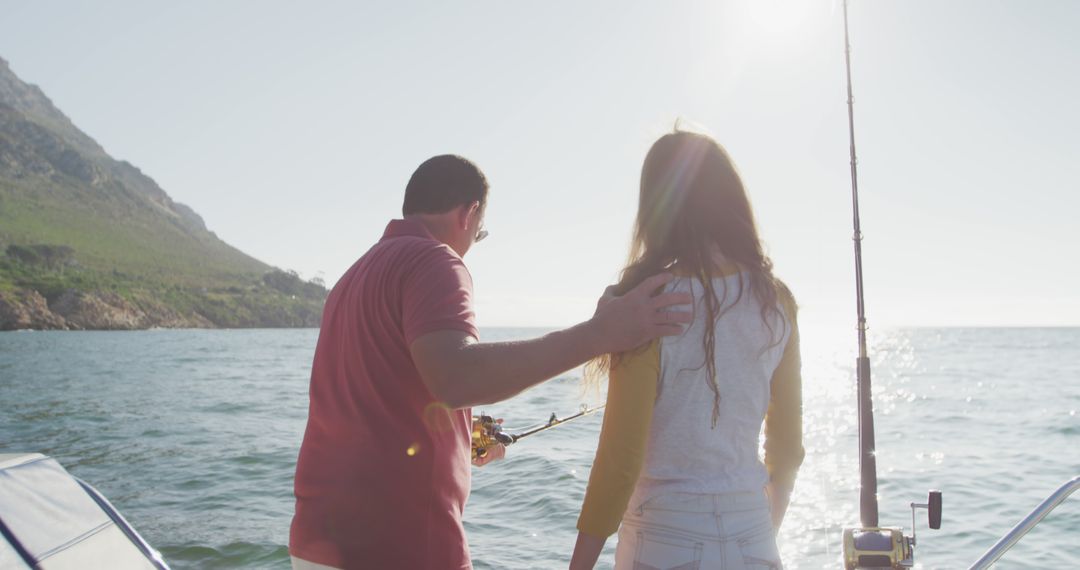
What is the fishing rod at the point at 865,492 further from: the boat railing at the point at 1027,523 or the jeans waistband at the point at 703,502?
the jeans waistband at the point at 703,502

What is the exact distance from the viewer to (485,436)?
332cm

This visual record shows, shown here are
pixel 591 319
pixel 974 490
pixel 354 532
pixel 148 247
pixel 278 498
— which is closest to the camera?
pixel 591 319

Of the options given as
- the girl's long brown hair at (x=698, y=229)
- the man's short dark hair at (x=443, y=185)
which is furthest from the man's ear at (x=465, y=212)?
the girl's long brown hair at (x=698, y=229)

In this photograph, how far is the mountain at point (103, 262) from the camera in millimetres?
77250

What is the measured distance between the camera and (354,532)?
223 cm

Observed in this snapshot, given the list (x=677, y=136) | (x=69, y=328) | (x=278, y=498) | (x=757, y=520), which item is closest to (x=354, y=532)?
(x=757, y=520)

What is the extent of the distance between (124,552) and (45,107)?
229844mm

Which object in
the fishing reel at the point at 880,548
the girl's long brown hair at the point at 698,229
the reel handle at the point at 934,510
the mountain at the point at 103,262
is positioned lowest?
the fishing reel at the point at 880,548

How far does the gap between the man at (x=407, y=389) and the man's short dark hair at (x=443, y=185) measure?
0.32ft

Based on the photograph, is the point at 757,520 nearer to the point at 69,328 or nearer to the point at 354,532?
the point at 354,532

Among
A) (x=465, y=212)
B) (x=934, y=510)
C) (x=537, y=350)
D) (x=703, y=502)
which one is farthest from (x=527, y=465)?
(x=537, y=350)

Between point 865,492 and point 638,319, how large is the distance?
215 centimetres

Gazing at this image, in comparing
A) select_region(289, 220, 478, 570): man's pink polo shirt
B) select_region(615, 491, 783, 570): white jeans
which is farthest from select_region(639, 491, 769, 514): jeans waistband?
select_region(289, 220, 478, 570): man's pink polo shirt

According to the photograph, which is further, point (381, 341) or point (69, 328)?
point (69, 328)
